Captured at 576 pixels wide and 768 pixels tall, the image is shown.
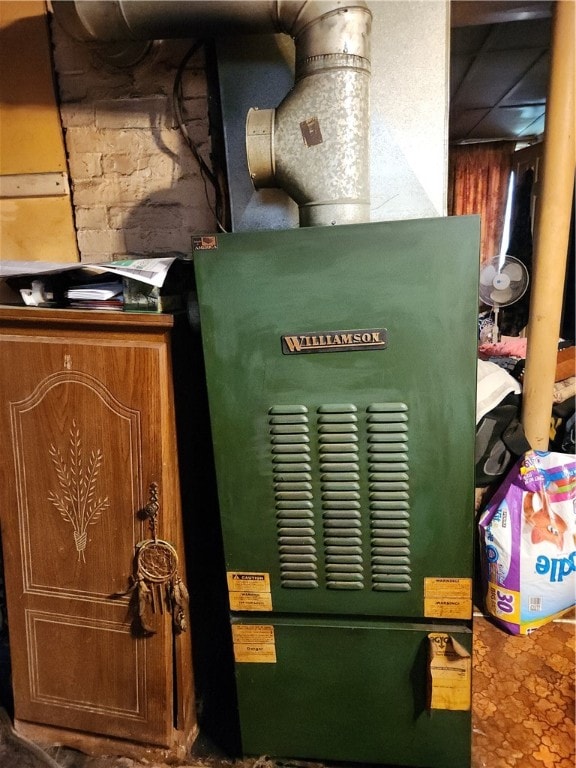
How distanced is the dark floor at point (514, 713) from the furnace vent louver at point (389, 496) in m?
0.63

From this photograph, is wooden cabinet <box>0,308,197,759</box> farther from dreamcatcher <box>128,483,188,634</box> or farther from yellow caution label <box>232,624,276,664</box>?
yellow caution label <box>232,624,276,664</box>

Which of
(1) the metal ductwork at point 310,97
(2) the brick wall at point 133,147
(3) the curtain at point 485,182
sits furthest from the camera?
(3) the curtain at point 485,182

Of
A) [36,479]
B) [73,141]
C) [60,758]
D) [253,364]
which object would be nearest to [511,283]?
[253,364]

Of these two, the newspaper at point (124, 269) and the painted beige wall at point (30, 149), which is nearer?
the newspaper at point (124, 269)

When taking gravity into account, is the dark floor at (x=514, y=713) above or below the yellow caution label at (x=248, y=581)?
below

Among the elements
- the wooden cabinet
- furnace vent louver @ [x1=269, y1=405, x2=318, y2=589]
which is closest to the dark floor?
the wooden cabinet

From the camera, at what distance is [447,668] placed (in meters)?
1.20

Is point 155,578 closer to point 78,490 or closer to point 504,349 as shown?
point 78,490

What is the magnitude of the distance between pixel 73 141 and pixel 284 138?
2.99 ft

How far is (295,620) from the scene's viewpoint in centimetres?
127

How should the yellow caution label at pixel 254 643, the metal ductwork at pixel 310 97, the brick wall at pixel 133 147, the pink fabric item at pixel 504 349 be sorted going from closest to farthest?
the metal ductwork at pixel 310 97
the yellow caution label at pixel 254 643
the brick wall at pixel 133 147
the pink fabric item at pixel 504 349

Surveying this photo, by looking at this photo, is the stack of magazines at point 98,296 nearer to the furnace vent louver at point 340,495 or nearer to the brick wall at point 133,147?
the brick wall at point 133,147

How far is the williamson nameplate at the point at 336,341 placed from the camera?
1.08m

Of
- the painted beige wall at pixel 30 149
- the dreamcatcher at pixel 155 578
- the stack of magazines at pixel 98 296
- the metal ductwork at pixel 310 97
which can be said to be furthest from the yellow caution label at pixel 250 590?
the painted beige wall at pixel 30 149
